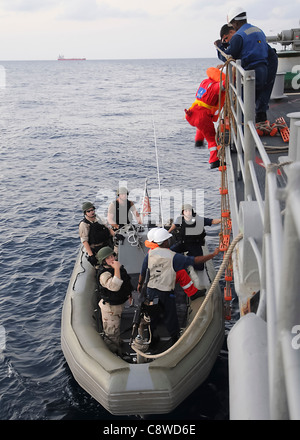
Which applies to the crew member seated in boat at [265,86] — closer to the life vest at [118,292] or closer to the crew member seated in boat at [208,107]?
the crew member seated in boat at [208,107]

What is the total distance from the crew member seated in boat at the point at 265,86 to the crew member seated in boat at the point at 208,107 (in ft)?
1.17

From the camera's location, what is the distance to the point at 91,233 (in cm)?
854

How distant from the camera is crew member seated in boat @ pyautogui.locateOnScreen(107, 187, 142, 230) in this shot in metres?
9.18

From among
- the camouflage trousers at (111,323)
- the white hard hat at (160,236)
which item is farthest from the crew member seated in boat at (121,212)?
the white hard hat at (160,236)

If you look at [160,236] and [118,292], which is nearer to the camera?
[160,236]

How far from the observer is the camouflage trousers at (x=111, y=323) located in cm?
682

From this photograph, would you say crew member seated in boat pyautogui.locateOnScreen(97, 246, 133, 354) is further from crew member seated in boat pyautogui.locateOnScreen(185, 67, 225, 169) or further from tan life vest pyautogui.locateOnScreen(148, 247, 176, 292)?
crew member seated in boat pyautogui.locateOnScreen(185, 67, 225, 169)

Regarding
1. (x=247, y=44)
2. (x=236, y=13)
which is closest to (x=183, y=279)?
(x=247, y=44)

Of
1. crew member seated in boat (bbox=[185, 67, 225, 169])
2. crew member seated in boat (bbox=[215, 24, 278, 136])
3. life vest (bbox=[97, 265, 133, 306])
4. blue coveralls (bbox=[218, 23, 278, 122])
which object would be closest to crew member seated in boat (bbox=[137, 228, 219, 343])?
life vest (bbox=[97, 265, 133, 306])

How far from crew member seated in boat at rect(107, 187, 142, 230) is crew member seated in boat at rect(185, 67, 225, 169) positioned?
228cm

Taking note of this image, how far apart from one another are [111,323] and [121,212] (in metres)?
2.89

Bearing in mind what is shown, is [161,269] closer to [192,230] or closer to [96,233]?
[192,230]

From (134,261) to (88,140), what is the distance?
25.8 metres

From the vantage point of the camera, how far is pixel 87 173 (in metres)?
24.0
